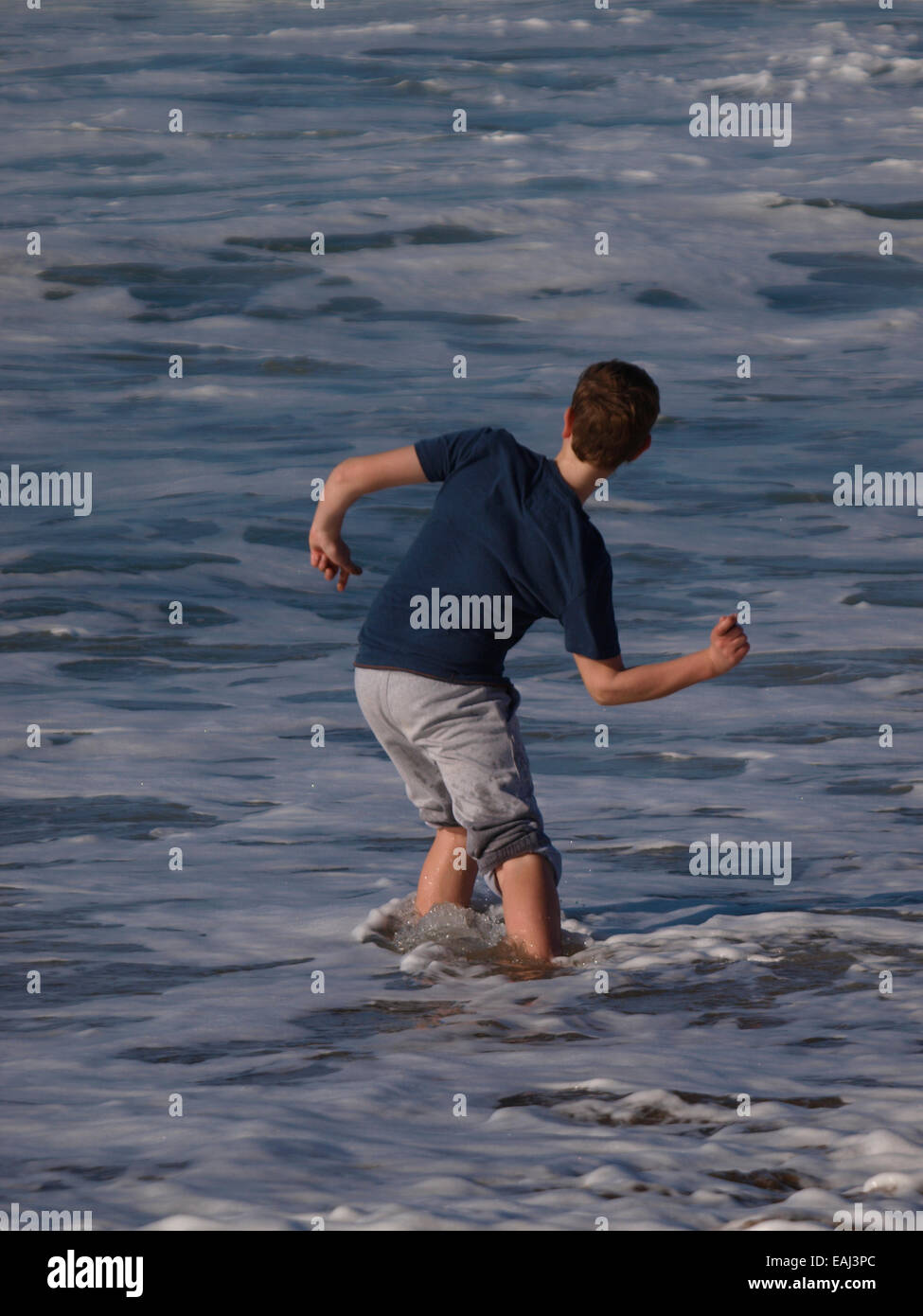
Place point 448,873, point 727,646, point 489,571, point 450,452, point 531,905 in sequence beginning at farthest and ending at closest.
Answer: point 448,873
point 531,905
point 450,452
point 489,571
point 727,646

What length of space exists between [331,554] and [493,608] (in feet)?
1.47

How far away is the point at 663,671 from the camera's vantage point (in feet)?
12.8

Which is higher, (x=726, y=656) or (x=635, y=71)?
(x=635, y=71)

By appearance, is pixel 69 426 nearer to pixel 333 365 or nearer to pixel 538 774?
pixel 333 365

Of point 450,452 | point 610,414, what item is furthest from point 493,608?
point 610,414

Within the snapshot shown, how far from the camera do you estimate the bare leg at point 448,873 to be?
4527 mm

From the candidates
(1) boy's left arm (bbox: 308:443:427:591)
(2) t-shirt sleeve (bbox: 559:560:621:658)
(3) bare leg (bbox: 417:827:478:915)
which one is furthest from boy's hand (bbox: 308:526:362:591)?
(3) bare leg (bbox: 417:827:478:915)

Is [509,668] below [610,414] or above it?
below

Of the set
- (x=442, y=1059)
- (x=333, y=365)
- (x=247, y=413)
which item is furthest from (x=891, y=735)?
(x=333, y=365)

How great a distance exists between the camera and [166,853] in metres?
5.71

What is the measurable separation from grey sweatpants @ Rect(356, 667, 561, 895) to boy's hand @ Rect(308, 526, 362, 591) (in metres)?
0.26

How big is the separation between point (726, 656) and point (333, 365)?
1324 centimetres

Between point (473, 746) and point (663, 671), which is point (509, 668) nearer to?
point (473, 746)

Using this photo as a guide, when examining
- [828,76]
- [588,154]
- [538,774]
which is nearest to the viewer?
[538,774]
